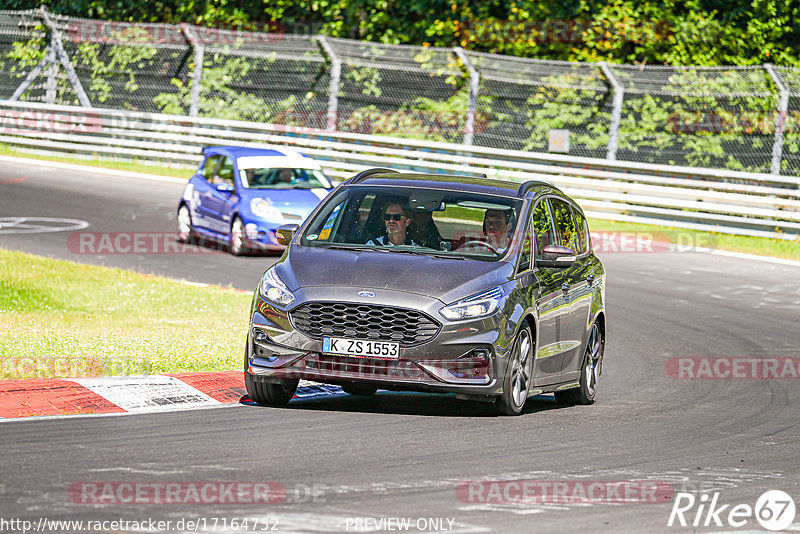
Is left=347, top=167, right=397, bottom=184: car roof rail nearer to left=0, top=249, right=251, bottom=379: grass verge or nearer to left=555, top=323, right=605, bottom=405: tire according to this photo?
left=0, top=249, right=251, bottom=379: grass verge

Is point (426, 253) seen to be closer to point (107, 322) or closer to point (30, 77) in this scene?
point (107, 322)

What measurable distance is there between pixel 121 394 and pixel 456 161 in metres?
19.1

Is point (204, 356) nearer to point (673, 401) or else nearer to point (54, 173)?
point (673, 401)

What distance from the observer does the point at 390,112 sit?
2958 cm

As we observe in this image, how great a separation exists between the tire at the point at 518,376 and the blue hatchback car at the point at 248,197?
10.1m

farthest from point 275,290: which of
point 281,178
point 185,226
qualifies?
point 185,226

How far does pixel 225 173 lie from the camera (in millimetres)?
20969

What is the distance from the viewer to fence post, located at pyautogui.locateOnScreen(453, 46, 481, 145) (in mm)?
27641

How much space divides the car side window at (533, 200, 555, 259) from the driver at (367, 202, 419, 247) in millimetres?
1003

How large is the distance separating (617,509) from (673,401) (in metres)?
4.54

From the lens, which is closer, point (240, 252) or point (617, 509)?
point (617, 509)

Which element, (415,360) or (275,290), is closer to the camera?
(415,360)

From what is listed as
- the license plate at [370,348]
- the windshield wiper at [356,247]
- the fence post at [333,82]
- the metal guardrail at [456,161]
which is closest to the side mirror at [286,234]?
the windshield wiper at [356,247]

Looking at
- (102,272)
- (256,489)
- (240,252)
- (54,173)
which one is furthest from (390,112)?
(256,489)
